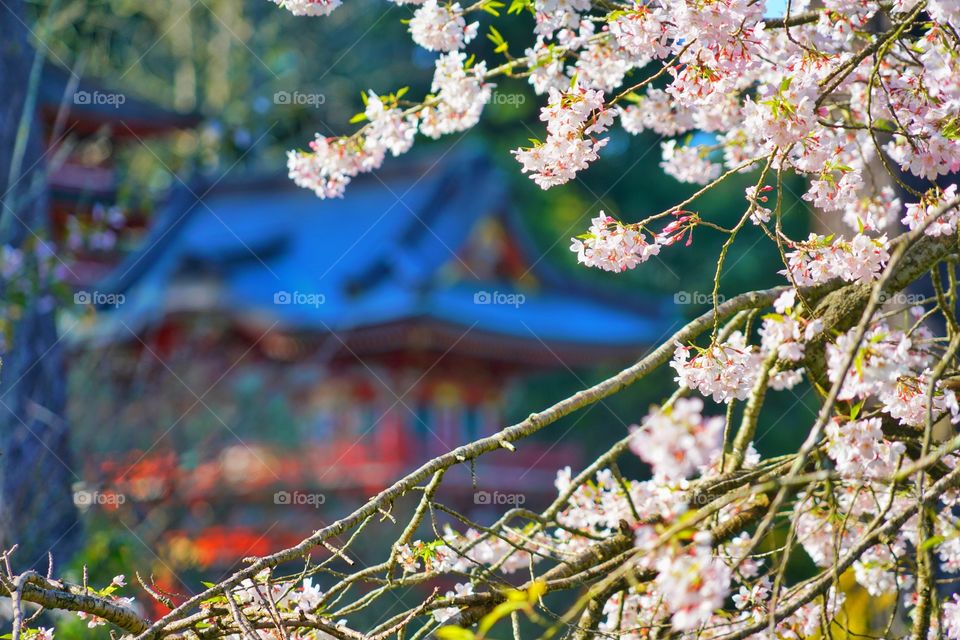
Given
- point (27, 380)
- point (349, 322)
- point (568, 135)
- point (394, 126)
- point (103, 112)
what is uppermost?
point (103, 112)

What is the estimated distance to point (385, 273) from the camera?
388 inches

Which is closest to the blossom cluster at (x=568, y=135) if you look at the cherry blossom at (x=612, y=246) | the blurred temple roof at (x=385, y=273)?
the cherry blossom at (x=612, y=246)

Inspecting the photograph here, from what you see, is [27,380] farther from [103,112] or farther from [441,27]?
[103,112]

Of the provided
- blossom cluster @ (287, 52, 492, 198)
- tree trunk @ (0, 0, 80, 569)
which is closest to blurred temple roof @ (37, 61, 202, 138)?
tree trunk @ (0, 0, 80, 569)

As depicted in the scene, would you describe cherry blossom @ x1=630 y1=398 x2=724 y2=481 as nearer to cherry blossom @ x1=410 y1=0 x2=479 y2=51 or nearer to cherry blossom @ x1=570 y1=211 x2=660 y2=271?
cherry blossom @ x1=570 y1=211 x2=660 y2=271

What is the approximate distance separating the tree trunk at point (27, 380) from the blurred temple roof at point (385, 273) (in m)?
3.37

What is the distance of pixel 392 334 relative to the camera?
937 centimetres

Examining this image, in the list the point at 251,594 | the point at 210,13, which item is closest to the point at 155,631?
the point at 251,594

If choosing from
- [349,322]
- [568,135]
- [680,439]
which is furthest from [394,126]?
[349,322]

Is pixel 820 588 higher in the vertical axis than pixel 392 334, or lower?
lower

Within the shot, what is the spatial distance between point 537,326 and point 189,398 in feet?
12.3

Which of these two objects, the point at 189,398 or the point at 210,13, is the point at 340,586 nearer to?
the point at 189,398

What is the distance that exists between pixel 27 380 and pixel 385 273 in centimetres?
542

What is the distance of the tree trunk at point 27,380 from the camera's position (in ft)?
13.9
